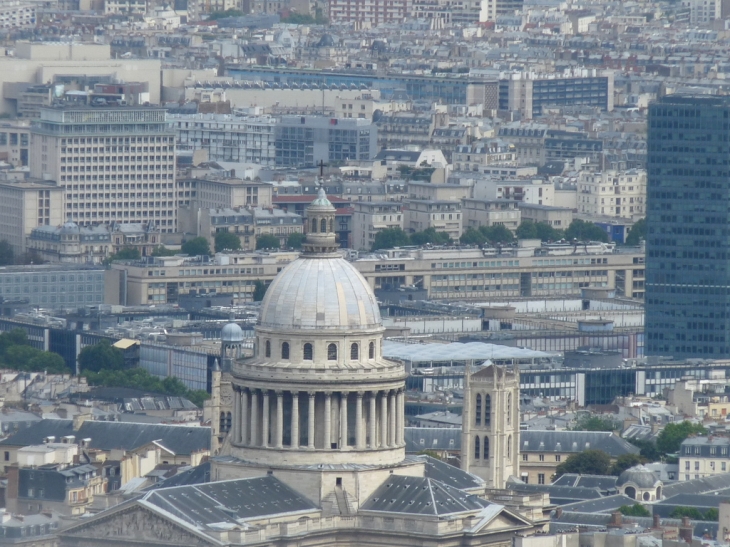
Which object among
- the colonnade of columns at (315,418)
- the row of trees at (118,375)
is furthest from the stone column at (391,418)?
the row of trees at (118,375)

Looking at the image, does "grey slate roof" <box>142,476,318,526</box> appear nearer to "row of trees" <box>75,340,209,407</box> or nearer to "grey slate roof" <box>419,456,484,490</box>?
"grey slate roof" <box>419,456,484,490</box>

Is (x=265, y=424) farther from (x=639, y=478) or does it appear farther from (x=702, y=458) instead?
(x=702, y=458)

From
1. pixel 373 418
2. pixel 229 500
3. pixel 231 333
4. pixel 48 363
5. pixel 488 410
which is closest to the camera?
pixel 229 500

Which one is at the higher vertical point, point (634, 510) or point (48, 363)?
point (634, 510)

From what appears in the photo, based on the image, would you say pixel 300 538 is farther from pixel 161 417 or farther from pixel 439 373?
pixel 439 373

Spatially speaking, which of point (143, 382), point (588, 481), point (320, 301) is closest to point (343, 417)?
point (320, 301)

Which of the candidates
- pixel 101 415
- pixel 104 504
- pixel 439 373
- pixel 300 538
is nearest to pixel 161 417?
pixel 101 415

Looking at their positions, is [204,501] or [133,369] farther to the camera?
[133,369]
